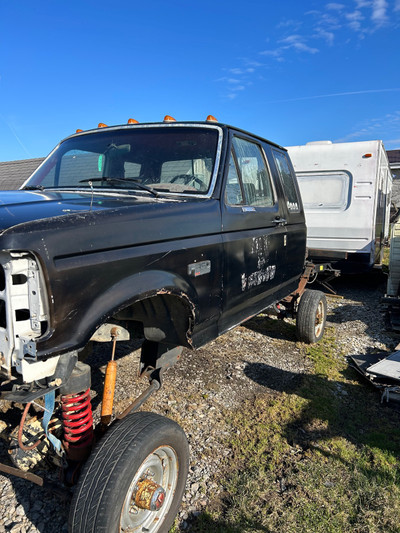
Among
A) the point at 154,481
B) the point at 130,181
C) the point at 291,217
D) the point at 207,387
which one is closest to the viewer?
Result: the point at 154,481

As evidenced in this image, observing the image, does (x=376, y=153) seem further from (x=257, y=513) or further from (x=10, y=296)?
(x=10, y=296)

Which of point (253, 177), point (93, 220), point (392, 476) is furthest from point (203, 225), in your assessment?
point (392, 476)

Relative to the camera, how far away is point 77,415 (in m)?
2.16

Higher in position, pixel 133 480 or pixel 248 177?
pixel 248 177

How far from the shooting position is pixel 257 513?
2492 millimetres

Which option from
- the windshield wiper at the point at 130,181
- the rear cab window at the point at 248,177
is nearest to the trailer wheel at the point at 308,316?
the rear cab window at the point at 248,177

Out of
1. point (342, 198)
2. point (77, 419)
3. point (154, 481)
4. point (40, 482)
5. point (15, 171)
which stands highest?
point (15, 171)

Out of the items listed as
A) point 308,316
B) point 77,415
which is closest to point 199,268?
point 77,415

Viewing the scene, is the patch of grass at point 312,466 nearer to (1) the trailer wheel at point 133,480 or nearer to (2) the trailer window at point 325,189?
(1) the trailer wheel at point 133,480

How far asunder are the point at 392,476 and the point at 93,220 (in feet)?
8.73

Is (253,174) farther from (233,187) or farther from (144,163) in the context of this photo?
(144,163)

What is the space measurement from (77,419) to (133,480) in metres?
0.43

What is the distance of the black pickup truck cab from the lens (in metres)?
1.70

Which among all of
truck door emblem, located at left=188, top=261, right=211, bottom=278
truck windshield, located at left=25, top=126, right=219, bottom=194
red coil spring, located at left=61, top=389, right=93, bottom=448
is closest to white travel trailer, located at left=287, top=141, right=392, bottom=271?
truck windshield, located at left=25, top=126, right=219, bottom=194
